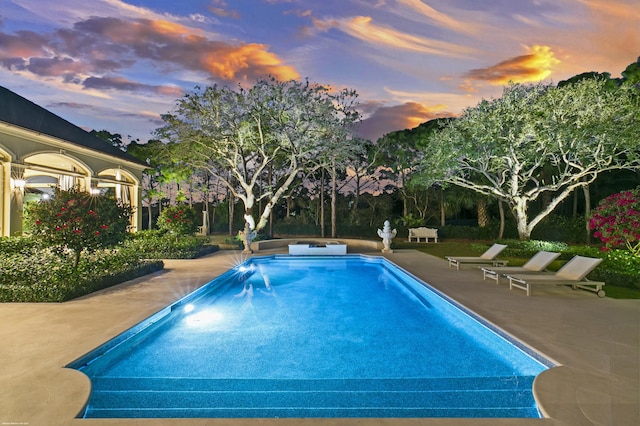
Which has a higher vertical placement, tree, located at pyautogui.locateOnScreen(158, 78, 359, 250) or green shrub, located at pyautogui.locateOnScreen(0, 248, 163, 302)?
tree, located at pyautogui.locateOnScreen(158, 78, 359, 250)

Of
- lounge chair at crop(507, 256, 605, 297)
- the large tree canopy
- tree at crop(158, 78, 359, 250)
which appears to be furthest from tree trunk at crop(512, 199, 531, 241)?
lounge chair at crop(507, 256, 605, 297)

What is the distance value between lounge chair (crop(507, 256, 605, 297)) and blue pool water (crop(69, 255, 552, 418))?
6.34 ft

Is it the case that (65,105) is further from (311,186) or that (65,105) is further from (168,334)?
(168,334)

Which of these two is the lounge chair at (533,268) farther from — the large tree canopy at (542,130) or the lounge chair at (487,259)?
the large tree canopy at (542,130)

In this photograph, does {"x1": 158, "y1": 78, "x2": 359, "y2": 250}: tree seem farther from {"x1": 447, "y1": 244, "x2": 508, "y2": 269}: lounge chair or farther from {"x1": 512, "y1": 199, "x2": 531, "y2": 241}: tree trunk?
{"x1": 447, "y1": 244, "x2": 508, "y2": 269}: lounge chair

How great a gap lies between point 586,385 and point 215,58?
17.1 meters

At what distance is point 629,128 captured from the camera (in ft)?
44.8

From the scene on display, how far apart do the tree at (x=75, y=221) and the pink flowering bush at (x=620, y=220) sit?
43.1 ft

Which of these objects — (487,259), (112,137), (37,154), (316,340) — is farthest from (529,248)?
(112,137)

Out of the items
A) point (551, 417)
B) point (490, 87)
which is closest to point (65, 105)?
point (490, 87)

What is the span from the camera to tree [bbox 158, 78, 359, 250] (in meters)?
18.0

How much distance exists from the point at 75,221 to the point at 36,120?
719cm

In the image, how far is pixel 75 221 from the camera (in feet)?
27.4

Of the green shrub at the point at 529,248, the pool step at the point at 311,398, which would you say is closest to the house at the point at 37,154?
the pool step at the point at 311,398
